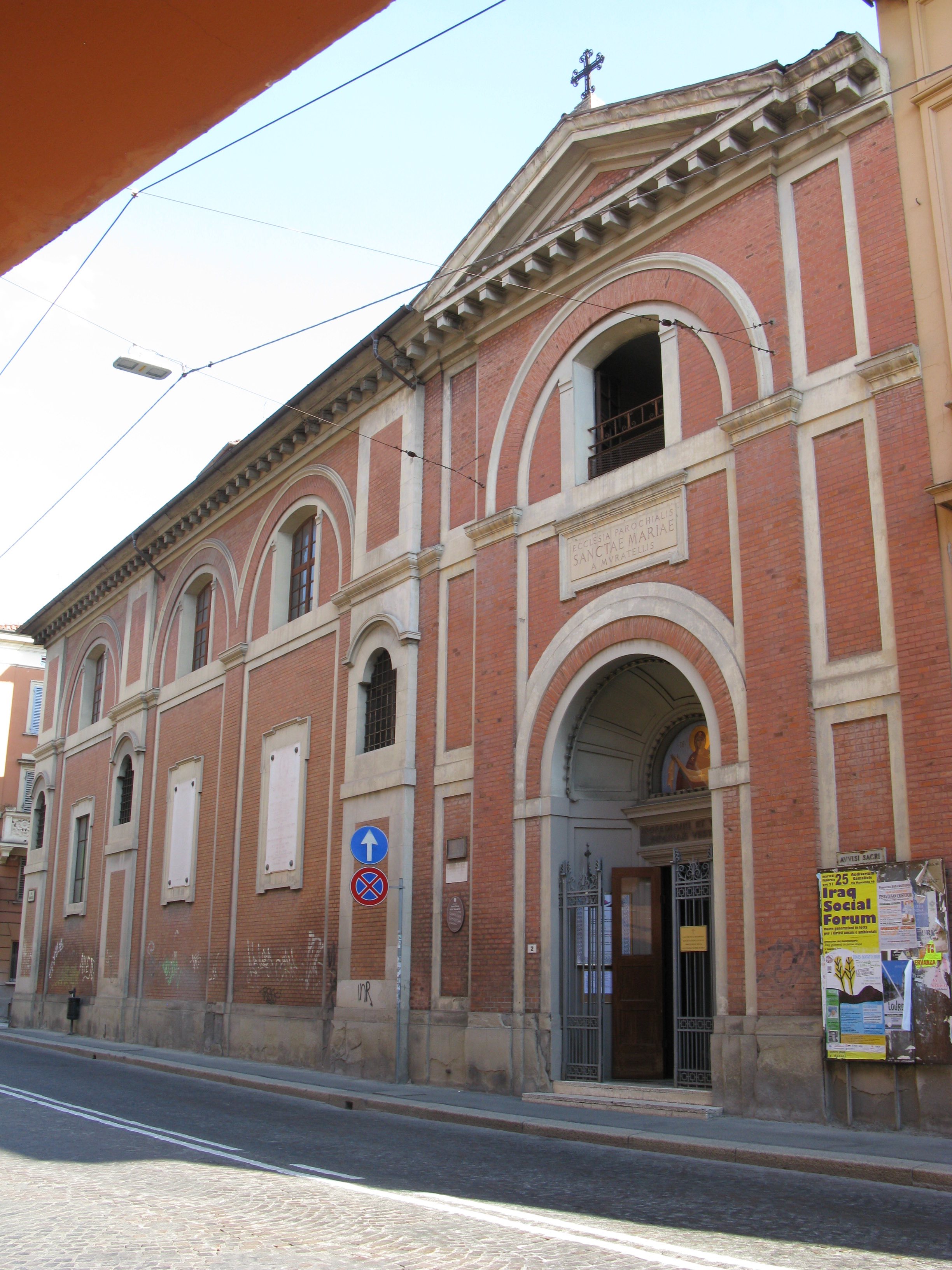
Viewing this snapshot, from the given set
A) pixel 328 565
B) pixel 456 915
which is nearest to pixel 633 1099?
pixel 456 915

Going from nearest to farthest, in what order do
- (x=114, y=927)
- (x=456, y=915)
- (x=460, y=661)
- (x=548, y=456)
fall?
1. (x=456, y=915)
2. (x=548, y=456)
3. (x=460, y=661)
4. (x=114, y=927)

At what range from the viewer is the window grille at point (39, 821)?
1300 inches

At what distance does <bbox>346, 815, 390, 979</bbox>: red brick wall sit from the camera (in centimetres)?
1692

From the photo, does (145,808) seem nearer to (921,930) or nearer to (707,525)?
(707,525)

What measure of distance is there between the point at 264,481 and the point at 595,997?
42.0ft

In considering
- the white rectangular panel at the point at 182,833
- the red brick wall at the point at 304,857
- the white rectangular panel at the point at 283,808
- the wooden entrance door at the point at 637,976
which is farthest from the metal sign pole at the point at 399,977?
the white rectangular panel at the point at 182,833

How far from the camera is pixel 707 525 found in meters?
13.4

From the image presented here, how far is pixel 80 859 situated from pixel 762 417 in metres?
23.0

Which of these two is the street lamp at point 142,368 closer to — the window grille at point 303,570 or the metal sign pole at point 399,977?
the metal sign pole at point 399,977

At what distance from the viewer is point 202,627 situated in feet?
85.1

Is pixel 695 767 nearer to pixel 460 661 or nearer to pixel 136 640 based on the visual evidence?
pixel 460 661

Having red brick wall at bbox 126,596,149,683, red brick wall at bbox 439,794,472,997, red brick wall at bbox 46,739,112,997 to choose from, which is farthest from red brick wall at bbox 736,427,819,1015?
red brick wall at bbox 46,739,112,997

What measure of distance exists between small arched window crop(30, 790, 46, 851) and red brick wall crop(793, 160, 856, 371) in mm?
26743

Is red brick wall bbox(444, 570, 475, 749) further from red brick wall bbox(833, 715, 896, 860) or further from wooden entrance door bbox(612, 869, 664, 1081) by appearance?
red brick wall bbox(833, 715, 896, 860)
